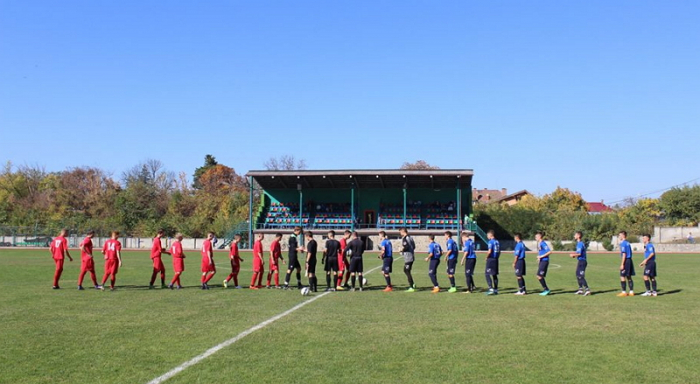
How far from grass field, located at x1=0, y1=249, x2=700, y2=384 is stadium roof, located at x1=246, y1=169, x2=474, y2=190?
3989 cm

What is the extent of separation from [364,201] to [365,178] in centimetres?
476

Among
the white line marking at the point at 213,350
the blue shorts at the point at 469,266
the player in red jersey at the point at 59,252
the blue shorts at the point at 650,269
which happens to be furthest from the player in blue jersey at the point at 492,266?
the player in red jersey at the point at 59,252

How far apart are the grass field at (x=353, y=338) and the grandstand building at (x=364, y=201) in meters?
41.1

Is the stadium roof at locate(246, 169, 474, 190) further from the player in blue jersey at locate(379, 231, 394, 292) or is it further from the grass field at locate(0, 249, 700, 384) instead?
the grass field at locate(0, 249, 700, 384)

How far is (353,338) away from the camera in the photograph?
32.1ft

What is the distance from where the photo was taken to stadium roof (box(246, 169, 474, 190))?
185 ft

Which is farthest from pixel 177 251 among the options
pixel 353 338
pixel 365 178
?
pixel 365 178

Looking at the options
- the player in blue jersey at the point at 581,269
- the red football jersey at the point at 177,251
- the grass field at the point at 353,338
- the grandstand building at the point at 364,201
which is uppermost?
the grandstand building at the point at 364,201

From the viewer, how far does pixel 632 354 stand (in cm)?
860

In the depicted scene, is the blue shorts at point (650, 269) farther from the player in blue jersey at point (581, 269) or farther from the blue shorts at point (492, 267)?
the blue shorts at point (492, 267)

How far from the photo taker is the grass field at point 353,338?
24.3ft

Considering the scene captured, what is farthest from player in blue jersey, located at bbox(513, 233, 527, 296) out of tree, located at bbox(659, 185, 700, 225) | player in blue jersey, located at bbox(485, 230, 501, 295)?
tree, located at bbox(659, 185, 700, 225)

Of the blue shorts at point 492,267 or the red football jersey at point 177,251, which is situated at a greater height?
the red football jersey at point 177,251

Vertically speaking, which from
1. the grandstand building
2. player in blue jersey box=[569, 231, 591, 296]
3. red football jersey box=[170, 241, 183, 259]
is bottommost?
player in blue jersey box=[569, 231, 591, 296]
